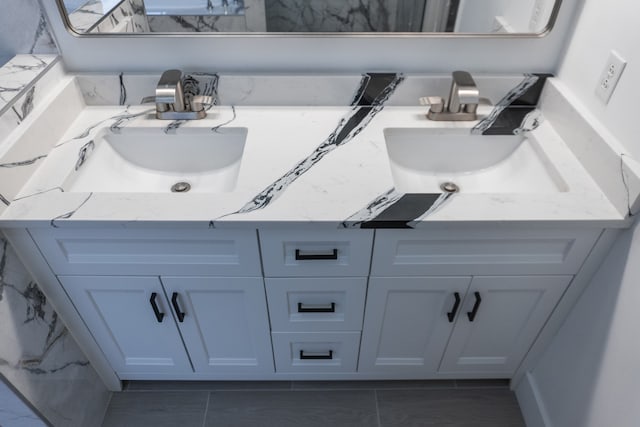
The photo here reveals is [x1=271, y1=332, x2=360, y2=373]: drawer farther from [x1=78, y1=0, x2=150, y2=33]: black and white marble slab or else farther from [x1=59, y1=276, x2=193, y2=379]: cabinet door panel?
[x1=78, y1=0, x2=150, y2=33]: black and white marble slab

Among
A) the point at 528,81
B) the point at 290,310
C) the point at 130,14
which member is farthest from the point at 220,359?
the point at 528,81

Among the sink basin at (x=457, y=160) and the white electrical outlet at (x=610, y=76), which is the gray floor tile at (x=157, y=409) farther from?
the white electrical outlet at (x=610, y=76)

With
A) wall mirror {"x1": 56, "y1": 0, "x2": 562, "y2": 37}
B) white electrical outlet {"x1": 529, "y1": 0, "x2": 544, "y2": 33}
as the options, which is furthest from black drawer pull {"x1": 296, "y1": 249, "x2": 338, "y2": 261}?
white electrical outlet {"x1": 529, "y1": 0, "x2": 544, "y2": 33}

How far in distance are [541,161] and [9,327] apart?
54.9 inches

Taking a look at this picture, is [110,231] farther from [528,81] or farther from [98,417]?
[528,81]

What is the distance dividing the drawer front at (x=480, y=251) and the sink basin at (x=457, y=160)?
218 millimetres

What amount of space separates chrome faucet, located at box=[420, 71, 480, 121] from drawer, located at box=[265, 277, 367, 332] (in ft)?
1.76

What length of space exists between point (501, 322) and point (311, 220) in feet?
2.30

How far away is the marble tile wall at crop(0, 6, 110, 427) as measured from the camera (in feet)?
3.32

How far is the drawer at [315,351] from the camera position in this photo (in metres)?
1.29

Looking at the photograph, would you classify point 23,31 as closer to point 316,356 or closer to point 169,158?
point 169,158

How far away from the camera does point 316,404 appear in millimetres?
1492

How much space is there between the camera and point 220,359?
137 centimetres

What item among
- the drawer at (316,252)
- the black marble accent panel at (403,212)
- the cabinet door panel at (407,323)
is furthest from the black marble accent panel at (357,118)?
the cabinet door panel at (407,323)
